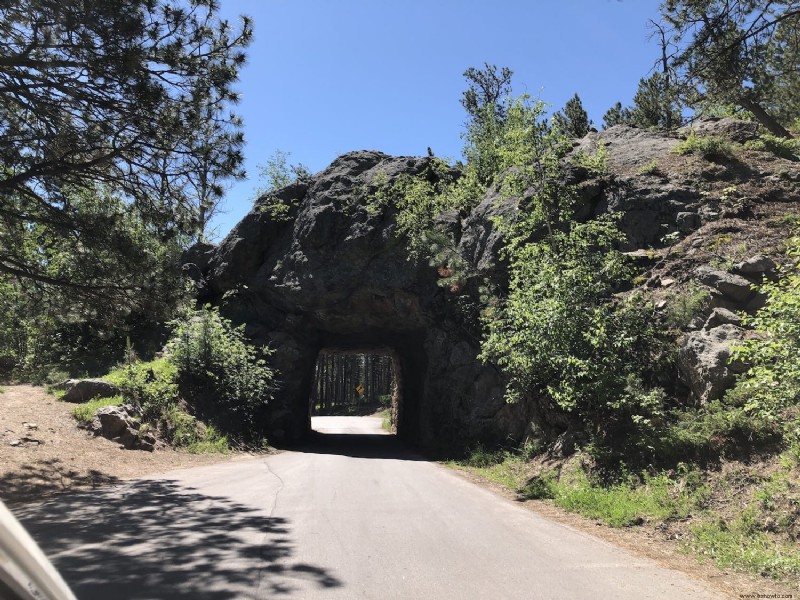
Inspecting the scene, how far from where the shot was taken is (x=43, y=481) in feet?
28.8

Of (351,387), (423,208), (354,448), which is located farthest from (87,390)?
(351,387)

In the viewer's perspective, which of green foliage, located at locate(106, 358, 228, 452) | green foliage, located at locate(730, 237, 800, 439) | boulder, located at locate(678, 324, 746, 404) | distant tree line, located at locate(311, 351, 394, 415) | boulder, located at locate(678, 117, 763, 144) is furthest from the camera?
distant tree line, located at locate(311, 351, 394, 415)

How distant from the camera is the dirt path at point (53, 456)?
8625mm

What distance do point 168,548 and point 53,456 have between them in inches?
262

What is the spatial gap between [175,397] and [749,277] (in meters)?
15.4

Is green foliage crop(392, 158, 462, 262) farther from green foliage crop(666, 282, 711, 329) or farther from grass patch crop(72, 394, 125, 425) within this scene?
grass patch crop(72, 394, 125, 425)

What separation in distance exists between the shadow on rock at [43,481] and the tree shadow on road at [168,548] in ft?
2.04

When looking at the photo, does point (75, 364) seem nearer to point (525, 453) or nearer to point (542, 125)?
point (525, 453)

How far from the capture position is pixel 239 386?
17.5 meters

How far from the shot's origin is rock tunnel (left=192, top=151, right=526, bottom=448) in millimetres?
17969

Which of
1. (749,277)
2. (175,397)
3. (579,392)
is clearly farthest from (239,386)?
(749,277)

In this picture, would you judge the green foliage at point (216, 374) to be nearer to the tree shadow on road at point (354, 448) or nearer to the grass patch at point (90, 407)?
the tree shadow on road at point (354, 448)

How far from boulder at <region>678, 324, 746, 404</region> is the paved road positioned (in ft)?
11.7

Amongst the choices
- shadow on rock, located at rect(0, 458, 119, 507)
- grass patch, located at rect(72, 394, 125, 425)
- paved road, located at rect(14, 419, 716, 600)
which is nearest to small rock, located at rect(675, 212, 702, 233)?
paved road, located at rect(14, 419, 716, 600)
